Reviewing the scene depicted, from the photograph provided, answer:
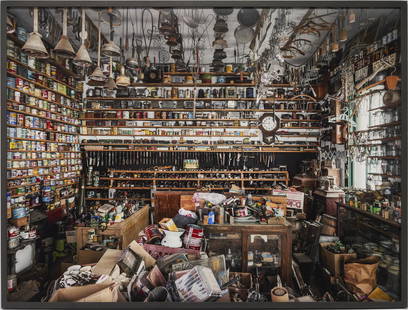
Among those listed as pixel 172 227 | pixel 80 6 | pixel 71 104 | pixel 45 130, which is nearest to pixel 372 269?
pixel 172 227

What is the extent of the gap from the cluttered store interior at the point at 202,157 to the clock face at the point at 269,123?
0.04m

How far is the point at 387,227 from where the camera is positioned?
2.73 meters

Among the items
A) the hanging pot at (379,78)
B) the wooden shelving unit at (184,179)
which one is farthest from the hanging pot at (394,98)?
the wooden shelving unit at (184,179)

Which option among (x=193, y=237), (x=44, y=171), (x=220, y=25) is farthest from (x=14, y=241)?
(x=220, y=25)

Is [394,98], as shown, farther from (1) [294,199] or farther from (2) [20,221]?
(2) [20,221]

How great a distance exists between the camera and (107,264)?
84.0 inches

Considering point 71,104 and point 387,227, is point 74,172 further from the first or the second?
point 387,227

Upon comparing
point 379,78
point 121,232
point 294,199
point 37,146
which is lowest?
point 121,232

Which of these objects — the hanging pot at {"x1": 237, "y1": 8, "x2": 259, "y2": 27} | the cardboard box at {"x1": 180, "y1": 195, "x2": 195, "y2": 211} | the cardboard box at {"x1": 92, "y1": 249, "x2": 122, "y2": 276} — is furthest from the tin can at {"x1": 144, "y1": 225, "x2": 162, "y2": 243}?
the hanging pot at {"x1": 237, "y1": 8, "x2": 259, "y2": 27}

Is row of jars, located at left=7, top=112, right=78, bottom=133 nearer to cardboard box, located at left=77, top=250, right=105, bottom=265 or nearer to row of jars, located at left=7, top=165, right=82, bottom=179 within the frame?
row of jars, located at left=7, top=165, right=82, bottom=179

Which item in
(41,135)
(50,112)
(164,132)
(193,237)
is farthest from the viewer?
(164,132)

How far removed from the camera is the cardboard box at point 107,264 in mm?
2021

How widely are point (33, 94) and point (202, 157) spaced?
12.6 feet

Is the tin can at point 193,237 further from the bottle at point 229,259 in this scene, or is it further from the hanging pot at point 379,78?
the hanging pot at point 379,78
